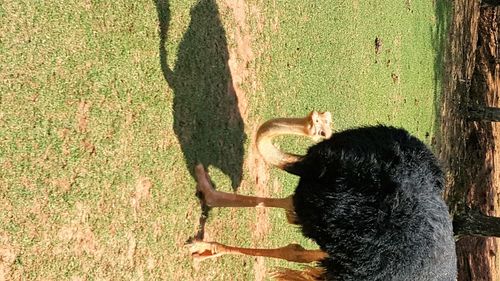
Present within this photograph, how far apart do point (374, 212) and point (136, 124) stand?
1837 mm

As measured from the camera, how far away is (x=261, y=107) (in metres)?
6.03

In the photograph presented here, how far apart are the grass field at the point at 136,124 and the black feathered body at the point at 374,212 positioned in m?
1.20

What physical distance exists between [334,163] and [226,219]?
5.29ft

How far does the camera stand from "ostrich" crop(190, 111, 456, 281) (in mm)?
3969

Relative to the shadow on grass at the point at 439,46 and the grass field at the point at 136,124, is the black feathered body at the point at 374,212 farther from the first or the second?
the shadow on grass at the point at 439,46

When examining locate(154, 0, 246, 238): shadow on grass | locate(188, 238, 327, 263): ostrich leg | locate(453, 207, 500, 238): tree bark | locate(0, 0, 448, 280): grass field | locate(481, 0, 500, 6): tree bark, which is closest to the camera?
locate(0, 0, 448, 280): grass field

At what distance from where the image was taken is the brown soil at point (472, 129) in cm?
1126

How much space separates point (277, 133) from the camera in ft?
13.7

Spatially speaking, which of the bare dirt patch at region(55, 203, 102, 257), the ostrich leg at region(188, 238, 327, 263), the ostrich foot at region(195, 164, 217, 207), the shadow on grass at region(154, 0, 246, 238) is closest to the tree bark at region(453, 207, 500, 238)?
the shadow on grass at region(154, 0, 246, 238)

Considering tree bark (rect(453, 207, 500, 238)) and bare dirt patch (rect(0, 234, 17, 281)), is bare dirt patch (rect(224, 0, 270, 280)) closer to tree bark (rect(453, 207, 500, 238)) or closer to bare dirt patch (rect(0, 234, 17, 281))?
bare dirt patch (rect(0, 234, 17, 281))

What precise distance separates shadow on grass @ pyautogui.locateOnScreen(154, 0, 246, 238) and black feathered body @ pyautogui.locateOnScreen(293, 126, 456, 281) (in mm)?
1183

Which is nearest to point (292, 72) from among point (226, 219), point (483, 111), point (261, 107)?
point (261, 107)

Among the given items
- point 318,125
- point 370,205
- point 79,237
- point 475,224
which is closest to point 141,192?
point 79,237

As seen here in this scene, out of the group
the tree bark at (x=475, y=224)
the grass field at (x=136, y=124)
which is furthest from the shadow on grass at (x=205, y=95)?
the tree bark at (x=475, y=224)
